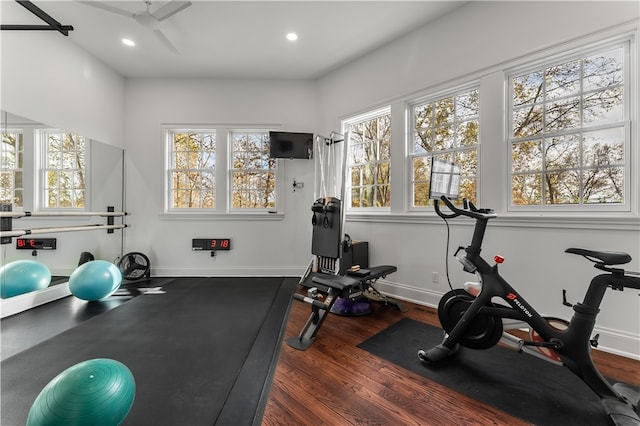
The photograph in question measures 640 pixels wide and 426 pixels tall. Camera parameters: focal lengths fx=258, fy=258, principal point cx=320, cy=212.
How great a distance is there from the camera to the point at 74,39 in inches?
140

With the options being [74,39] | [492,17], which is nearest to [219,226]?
[74,39]

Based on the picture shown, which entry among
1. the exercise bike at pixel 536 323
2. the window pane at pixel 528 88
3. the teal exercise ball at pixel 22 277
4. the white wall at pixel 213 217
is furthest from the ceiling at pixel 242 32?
the teal exercise ball at pixel 22 277

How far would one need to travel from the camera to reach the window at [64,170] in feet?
10.9

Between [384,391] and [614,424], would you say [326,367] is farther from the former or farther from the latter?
[614,424]

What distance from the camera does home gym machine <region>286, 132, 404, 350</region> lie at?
2.31 m

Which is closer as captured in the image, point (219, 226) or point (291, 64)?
point (291, 64)

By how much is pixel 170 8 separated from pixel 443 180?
3.10m

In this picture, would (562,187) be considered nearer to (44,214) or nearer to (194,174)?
(194,174)

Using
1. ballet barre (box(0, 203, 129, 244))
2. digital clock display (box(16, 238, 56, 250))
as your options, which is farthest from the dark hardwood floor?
digital clock display (box(16, 238, 56, 250))

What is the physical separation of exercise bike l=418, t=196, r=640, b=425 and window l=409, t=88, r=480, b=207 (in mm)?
1269

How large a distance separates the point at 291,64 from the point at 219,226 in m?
2.94

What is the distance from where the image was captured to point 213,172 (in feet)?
15.2

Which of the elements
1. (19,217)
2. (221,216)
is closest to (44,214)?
(19,217)

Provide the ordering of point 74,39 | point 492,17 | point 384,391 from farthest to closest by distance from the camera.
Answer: point 74,39, point 492,17, point 384,391
